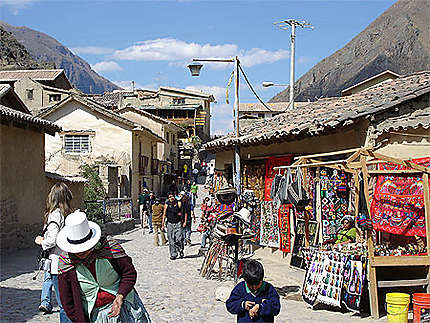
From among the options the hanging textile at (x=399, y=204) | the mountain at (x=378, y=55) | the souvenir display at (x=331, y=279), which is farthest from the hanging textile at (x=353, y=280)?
the mountain at (x=378, y=55)

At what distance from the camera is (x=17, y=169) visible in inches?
631

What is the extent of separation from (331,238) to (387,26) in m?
177

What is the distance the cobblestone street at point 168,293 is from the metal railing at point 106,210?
623 cm

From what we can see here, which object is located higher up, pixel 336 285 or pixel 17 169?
pixel 17 169

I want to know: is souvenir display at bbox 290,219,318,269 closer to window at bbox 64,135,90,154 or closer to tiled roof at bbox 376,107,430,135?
tiled roof at bbox 376,107,430,135

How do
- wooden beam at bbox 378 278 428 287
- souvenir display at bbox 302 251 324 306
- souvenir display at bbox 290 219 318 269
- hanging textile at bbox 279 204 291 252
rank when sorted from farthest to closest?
hanging textile at bbox 279 204 291 252, souvenir display at bbox 290 219 318 269, souvenir display at bbox 302 251 324 306, wooden beam at bbox 378 278 428 287

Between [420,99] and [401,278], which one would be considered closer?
[401,278]

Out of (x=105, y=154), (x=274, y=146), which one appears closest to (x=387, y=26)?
(x=105, y=154)

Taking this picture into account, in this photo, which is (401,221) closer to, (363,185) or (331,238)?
(363,185)

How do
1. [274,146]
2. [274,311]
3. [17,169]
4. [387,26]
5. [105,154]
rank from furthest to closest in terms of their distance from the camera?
[387,26] → [105,154] → [17,169] → [274,146] → [274,311]

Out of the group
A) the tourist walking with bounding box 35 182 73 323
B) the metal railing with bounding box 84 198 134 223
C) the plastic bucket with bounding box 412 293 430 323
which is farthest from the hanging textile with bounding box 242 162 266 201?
the metal railing with bounding box 84 198 134 223

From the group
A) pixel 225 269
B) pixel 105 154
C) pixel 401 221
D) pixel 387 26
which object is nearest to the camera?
pixel 401 221

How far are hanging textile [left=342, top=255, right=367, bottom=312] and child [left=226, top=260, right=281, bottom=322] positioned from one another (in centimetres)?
338

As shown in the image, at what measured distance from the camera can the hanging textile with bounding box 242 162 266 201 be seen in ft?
45.6
